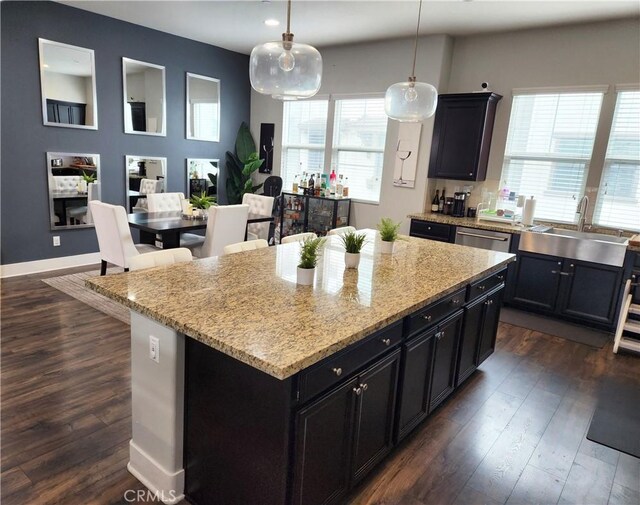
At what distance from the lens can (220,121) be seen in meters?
6.62

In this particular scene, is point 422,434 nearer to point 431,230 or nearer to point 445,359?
point 445,359

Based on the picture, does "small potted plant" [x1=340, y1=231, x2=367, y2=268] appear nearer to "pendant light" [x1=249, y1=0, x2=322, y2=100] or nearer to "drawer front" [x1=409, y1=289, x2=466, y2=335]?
"drawer front" [x1=409, y1=289, x2=466, y2=335]

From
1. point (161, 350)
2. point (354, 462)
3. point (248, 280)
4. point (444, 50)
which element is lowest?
point (354, 462)

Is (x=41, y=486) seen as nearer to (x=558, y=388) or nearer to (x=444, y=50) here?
(x=558, y=388)

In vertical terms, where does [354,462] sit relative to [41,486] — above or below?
above

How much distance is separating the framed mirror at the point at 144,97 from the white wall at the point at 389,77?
2.26 meters

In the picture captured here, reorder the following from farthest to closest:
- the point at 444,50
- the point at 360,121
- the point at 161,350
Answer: the point at 360,121
the point at 444,50
the point at 161,350

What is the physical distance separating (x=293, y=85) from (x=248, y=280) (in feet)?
3.36

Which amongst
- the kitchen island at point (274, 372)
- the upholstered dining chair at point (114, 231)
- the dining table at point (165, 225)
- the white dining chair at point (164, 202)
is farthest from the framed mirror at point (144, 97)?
the kitchen island at point (274, 372)

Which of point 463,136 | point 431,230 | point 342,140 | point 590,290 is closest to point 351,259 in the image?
point 431,230

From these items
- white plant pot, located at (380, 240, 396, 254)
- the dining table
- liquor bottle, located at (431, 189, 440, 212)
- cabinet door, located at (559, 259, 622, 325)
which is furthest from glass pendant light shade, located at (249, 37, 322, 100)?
liquor bottle, located at (431, 189, 440, 212)

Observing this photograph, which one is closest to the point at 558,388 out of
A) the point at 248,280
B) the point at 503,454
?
the point at 503,454

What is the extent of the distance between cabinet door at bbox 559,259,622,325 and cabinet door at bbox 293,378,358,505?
337cm

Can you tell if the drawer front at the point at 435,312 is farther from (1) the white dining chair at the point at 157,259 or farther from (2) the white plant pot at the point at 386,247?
(1) the white dining chair at the point at 157,259
